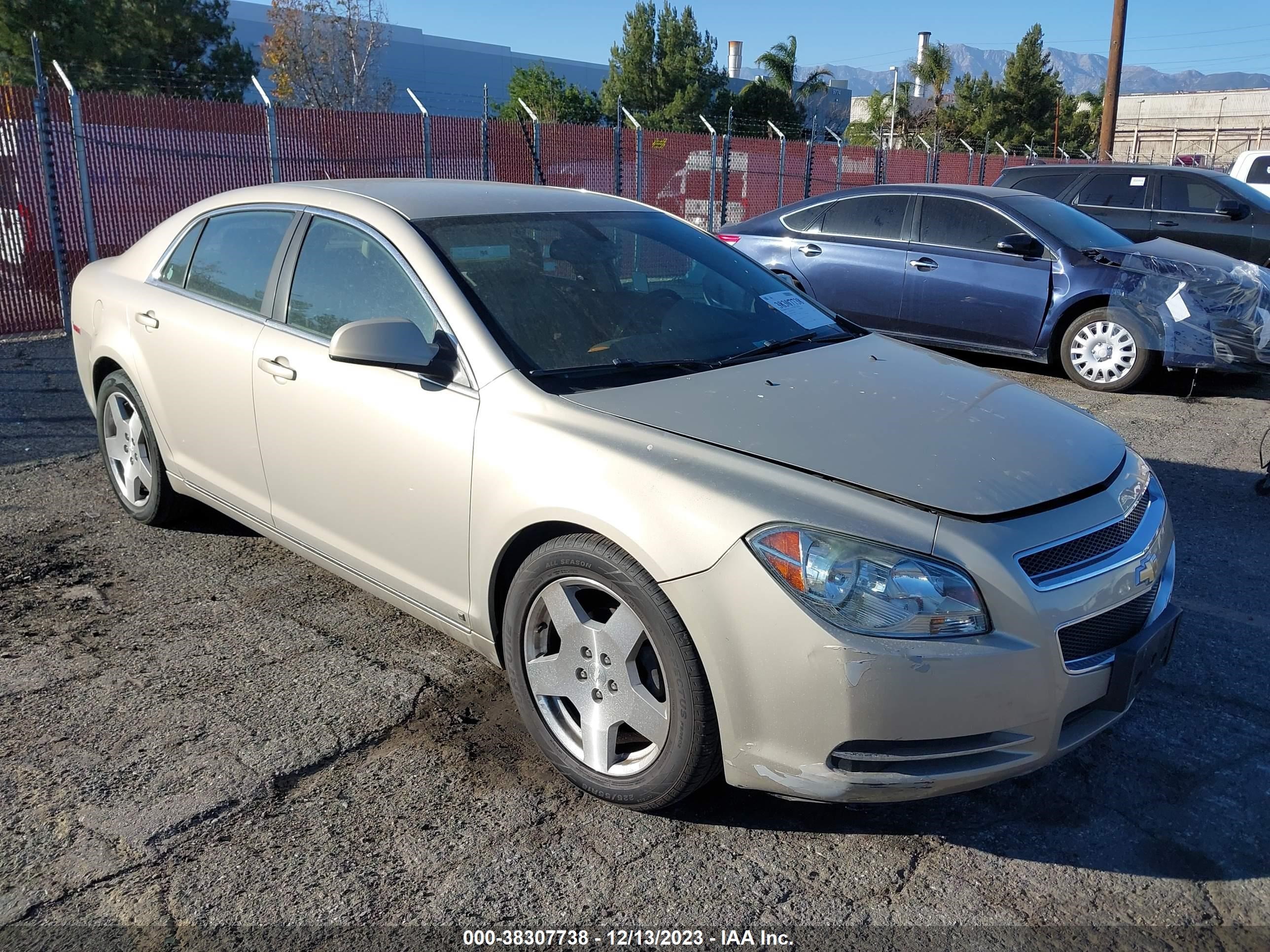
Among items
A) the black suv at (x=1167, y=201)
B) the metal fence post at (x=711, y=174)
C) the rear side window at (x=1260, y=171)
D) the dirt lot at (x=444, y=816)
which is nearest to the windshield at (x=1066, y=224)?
the black suv at (x=1167, y=201)

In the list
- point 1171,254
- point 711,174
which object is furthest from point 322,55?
point 1171,254

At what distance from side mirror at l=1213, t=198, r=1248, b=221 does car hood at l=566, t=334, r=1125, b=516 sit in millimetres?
9584

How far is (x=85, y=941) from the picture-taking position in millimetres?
2307

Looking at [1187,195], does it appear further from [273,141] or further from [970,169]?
[970,169]

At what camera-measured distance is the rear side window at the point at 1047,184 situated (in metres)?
11.9

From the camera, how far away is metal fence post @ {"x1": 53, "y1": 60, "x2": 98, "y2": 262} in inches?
391

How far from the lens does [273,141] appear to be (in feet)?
38.2

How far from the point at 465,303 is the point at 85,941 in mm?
1973

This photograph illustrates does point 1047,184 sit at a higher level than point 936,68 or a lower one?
lower

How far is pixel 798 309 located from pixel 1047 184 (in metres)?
9.59

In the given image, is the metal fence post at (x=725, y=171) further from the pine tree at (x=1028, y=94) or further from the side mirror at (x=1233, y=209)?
the pine tree at (x=1028, y=94)

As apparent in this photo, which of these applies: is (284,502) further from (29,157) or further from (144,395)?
(29,157)

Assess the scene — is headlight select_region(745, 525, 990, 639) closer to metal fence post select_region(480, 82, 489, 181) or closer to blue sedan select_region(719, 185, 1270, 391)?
blue sedan select_region(719, 185, 1270, 391)

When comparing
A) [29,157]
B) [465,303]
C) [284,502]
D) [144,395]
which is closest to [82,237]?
[29,157]
